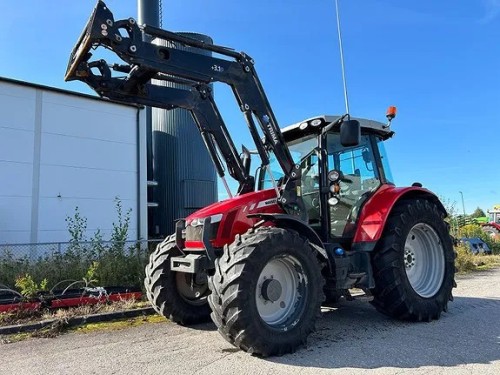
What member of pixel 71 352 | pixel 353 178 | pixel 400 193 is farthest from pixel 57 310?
pixel 400 193

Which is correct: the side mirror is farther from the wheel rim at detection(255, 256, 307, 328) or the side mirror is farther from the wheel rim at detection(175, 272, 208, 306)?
the wheel rim at detection(175, 272, 208, 306)

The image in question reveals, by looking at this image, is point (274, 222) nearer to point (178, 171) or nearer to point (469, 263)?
point (469, 263)

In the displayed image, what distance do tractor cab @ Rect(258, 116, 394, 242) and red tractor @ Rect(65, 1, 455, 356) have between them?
0.05 feet

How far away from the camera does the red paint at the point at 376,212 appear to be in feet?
18.7

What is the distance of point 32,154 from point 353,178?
36.0ft

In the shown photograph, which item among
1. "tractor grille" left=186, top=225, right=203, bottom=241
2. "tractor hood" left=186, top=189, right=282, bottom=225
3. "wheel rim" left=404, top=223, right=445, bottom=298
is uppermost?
"tractor hood" left=186, top=189, right=282, bottom=225

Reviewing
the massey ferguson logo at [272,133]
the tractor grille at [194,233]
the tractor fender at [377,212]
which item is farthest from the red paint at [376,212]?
the tractor grille at [194,233]

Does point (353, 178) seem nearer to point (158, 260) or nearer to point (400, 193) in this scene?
point (400, 193)

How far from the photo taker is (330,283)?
527 centimetres

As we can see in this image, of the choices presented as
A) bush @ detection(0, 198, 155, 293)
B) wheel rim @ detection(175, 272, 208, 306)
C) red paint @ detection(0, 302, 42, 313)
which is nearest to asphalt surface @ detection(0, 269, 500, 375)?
wheel rim @ detection(175, 272, 208, 306)

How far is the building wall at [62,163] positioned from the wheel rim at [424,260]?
11.2 meters

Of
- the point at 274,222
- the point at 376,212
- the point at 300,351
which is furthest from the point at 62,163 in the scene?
the point at 300,351

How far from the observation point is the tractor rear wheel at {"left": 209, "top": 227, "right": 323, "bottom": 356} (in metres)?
4.22

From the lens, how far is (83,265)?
9828 millimetres
